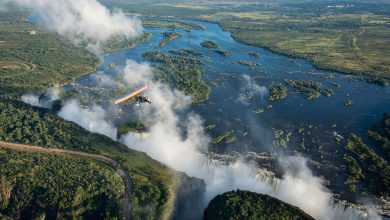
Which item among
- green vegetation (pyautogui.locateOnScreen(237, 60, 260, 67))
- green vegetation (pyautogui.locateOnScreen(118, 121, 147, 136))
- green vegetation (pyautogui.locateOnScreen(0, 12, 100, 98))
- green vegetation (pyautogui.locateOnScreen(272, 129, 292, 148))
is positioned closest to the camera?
green vegetation (pyautogui.locateOnScreen(272, 129, 292, 148))

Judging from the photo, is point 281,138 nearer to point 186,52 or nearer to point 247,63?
point 247,63

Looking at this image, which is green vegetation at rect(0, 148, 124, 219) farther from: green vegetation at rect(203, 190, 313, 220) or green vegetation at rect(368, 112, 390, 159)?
green vegetation at rect(368, 112, 390, 159)

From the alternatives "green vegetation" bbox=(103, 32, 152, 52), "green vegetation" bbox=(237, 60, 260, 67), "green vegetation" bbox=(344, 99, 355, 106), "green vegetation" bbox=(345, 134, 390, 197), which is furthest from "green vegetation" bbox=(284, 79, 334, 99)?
"green vegetation" bbox=(103, 32, 152, 52)

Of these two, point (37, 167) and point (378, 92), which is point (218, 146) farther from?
point (378, 92)

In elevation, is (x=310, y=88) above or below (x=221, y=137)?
above

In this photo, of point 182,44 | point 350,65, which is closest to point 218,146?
point 350,65

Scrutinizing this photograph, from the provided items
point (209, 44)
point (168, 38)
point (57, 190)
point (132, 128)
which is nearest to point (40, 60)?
point (168, 38)
